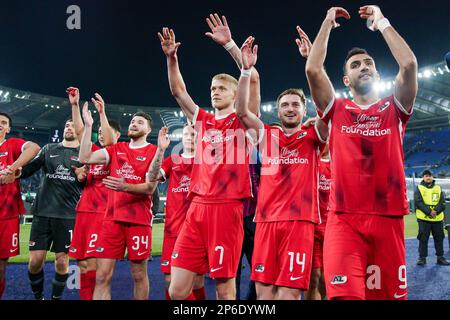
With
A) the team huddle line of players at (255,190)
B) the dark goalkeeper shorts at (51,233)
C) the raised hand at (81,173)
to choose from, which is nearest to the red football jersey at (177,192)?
the team huddle line of players at (255,190)

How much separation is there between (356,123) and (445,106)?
36.4 m

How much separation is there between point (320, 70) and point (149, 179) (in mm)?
2370

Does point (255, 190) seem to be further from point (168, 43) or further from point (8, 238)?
point (8, 238)

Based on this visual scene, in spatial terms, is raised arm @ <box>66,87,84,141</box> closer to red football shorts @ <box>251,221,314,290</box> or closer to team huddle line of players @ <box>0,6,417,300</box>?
team huddle line of players @ <box>0,6,417,300</box>

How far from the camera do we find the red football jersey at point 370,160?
2.63 m

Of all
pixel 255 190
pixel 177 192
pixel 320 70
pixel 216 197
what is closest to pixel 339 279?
pixel 216 197

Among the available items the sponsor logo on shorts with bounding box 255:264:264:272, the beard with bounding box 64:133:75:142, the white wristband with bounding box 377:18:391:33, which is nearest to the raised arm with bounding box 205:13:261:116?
the white wristband with bounding box 377:18:391:33

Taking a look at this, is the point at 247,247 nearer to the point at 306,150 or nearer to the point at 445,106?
the point at 306,150

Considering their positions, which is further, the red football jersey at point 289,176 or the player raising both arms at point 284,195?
the red football jersey at point 289,176

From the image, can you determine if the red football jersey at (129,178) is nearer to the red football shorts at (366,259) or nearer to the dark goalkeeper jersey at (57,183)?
the dark goalkeeper jersey at (57,183)

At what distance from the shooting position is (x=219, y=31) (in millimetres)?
3721

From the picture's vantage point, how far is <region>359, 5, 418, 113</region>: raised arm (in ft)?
8.67

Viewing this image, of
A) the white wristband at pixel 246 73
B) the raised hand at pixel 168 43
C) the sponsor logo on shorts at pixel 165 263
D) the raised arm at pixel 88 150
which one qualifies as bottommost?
the sponsor logo on shorts at pixel 165 263

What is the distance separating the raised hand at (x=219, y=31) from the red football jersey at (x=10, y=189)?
2.96 m
